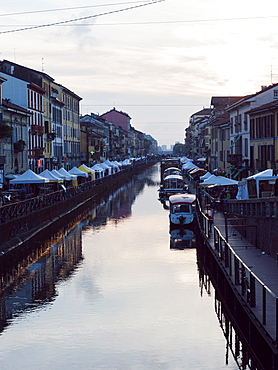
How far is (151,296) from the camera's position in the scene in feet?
93.9

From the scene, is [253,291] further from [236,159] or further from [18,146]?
[236,159]

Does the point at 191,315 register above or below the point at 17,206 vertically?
below

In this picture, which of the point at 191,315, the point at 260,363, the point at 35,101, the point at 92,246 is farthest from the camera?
the point at 35,101

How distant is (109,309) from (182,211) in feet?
79.8

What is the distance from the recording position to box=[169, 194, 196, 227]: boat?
49.0 meters

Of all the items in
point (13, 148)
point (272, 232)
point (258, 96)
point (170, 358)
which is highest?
point (258, 96)

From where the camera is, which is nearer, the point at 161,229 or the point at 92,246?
the point at 92,246

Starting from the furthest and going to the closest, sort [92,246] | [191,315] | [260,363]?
[92,246]
[191,315]
[260,363]

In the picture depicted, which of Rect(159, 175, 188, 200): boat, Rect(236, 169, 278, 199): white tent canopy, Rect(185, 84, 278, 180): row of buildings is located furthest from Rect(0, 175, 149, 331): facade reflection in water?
Rect(159, 175, 188, 200): boat

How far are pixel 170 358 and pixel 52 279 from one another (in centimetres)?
1265

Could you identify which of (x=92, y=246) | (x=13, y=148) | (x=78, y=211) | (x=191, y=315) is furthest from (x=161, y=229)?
(x=191, y=315)

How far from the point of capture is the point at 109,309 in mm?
26375

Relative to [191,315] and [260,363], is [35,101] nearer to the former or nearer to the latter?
[191,315]

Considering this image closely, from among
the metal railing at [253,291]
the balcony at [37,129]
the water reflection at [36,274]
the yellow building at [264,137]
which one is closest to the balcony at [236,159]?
the yellow building at [264,137]
